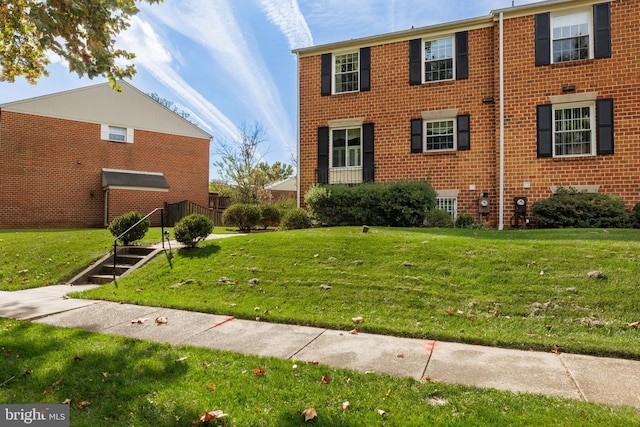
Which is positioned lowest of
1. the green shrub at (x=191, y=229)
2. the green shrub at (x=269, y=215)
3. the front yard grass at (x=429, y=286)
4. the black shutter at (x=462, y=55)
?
the front yard grass at (x=429, y=286)

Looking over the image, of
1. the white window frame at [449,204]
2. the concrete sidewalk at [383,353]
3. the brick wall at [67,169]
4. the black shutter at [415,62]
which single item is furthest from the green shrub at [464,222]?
the brick wall at [67,169]

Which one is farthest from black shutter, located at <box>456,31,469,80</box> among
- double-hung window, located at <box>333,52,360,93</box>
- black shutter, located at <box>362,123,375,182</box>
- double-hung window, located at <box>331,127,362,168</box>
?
double-hung window, located at <box>331,127,362,168</box>

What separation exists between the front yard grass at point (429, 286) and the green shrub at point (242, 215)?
573 centimetres

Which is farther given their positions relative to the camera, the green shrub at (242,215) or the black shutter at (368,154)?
the black shutter at (368,154)

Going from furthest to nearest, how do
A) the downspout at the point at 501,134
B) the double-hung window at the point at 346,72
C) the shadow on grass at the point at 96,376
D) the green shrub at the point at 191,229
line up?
the double-hung window at the point at 346,72 → the downspout at the point at 501,134 → the green shrub at the point at 191,229 → the shadow on grass at the point at 96,376

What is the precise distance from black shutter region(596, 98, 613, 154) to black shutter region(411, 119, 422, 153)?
5.51m

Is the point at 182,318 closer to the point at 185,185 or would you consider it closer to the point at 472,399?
the point at 472,399

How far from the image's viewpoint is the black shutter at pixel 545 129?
1255cm

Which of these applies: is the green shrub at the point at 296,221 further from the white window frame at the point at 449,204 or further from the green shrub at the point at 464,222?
the green shrub at the point at 464,222

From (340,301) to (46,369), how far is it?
12.1ft

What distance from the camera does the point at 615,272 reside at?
18.9 feet

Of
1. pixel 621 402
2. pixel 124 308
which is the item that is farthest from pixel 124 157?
pixel 621 402

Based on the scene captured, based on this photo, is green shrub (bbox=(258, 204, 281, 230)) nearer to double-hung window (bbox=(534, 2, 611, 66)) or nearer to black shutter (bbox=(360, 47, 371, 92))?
black shutter (bbox=(360, 47, 371, 92))

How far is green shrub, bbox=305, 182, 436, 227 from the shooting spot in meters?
11.9
